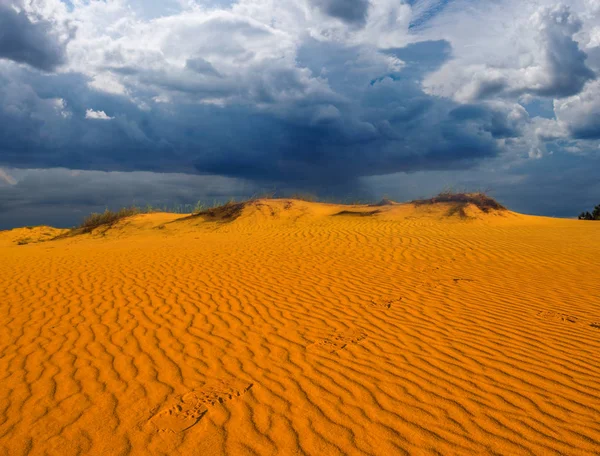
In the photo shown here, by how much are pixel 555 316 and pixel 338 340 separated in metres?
3.70

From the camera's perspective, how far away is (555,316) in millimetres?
6402

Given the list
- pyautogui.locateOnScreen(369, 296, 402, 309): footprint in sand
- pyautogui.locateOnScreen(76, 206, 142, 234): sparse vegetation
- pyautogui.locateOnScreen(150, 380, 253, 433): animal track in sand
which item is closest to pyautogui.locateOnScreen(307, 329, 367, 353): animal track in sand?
pyautogui.locateOnScreen(150, 380, 253, 433): animal track in sand

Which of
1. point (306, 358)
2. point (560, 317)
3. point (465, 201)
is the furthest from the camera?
point (465, 201)

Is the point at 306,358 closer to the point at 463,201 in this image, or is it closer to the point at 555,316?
the point at 555,316

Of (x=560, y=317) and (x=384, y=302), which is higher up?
(x=560, y=317)

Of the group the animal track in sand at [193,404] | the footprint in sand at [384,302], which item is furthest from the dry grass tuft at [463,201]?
the animal track in sand at [193,404]

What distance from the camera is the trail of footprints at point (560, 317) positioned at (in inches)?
237

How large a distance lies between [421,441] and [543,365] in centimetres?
226

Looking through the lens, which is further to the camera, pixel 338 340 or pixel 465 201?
pixel 465 201

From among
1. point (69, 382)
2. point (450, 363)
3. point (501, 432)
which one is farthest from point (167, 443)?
point (450, 363)

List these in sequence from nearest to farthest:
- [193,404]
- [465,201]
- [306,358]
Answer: [193,404], [306,358], [465,201]

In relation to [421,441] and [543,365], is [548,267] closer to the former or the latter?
[543,365]

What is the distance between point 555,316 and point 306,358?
4.31 meters

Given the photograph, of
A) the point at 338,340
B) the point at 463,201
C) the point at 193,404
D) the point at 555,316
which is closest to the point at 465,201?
the point at 463,201
